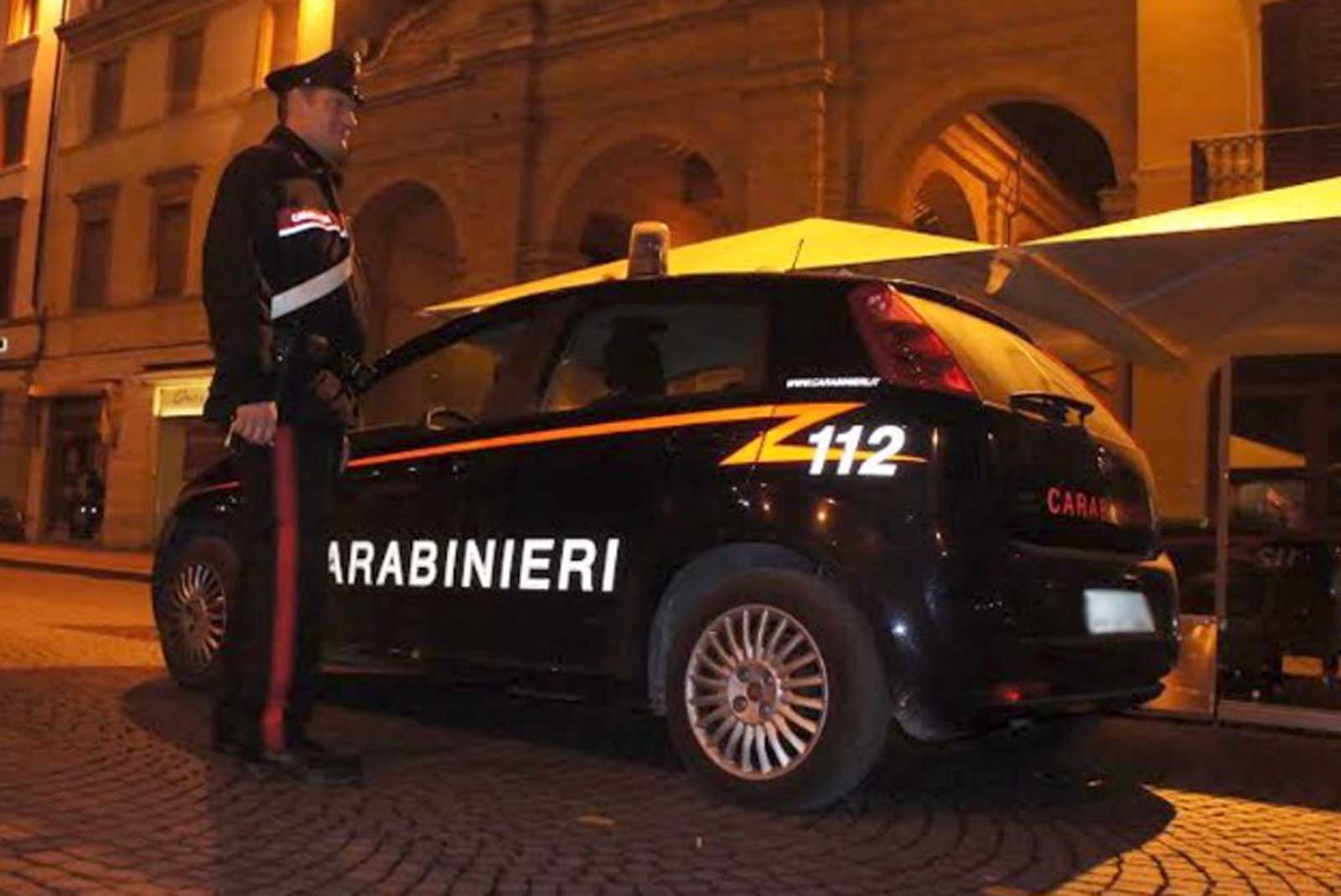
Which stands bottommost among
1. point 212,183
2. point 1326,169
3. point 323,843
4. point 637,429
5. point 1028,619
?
point 323,843

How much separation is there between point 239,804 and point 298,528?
87cm

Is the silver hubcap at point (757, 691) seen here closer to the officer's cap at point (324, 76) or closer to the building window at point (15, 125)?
the officer's cap at point (324, 76)

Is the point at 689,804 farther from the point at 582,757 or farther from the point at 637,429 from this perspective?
the point at 637,429

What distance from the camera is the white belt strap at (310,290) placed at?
13.6 ft

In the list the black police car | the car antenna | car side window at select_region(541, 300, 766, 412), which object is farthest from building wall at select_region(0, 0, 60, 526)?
car side window at select_region(541, 300, 766, 412)

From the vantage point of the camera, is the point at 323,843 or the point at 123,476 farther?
the point at 123,476

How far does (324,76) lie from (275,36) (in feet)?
68.5

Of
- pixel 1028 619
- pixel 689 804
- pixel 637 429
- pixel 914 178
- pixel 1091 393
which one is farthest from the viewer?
pixel 914 178

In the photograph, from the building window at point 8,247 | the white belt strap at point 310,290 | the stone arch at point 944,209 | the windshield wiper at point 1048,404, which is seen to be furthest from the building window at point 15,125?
the windshield wiper at point 1048,404

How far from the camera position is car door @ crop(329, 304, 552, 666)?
190 inches

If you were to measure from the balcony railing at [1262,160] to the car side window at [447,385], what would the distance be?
33.1ft

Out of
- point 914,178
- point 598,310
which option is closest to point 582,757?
point 598,310

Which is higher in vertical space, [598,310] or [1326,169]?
[1326,169]

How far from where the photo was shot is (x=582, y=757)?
4.86 m
